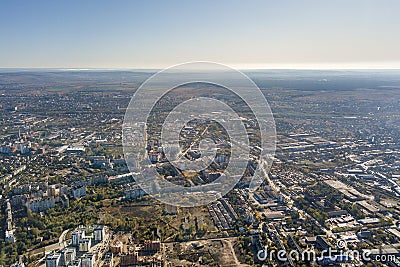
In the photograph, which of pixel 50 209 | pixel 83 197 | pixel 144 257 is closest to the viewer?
pixel 144 257

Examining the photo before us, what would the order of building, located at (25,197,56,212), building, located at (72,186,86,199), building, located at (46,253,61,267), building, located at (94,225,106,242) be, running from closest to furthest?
building, located at (46,253,61,267)
building, located at (94,225,106,242)
building, located at (25,197,56,212)
building, located at (72,186,86,199)

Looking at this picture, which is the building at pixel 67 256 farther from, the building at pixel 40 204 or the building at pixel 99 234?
the building at pixel 40 204

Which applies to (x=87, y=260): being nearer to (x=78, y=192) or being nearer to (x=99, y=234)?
(x=99, y=234)

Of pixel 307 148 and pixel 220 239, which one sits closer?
pixel 220 239

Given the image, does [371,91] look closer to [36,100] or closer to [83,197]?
[36,100]

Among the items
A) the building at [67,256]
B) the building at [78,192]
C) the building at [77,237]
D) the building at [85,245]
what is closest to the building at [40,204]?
the building at [78,192]

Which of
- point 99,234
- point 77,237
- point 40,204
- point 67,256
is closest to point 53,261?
point 67,256

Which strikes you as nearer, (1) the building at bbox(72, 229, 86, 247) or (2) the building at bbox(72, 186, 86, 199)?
(1) the building at bbox(72, 229, 86, 247)

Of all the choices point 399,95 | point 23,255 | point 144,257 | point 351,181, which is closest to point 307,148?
point 351,181

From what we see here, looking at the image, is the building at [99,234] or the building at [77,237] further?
the building at [99,234]

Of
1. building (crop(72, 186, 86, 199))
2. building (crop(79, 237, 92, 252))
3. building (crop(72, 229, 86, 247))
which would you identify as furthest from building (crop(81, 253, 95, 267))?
building (crop(72, 186, 86, 199))

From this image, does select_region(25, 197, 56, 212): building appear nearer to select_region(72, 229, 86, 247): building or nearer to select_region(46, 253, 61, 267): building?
select_region(72, 229, 86, 247): building
